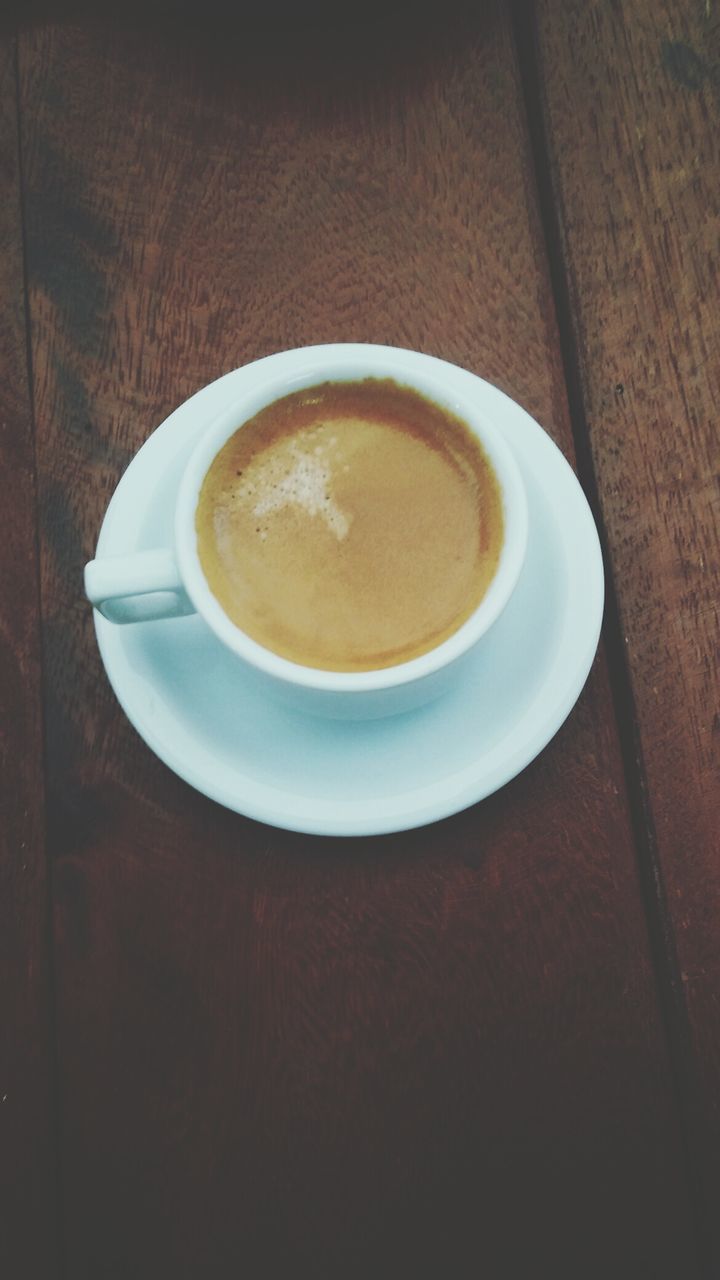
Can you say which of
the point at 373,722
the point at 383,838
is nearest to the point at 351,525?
the point at 373,722

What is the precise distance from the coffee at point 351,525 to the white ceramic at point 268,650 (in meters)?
0.01

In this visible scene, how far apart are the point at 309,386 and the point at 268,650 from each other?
232 mm

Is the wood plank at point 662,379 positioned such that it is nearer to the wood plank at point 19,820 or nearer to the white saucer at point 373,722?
the white saucer at point 373,722

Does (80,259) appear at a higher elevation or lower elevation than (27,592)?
higher

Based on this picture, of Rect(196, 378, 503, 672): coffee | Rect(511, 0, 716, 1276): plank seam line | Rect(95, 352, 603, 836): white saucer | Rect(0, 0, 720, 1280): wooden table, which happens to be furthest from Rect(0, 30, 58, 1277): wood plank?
Rect(511, 0, 716, 1276): plank seam line

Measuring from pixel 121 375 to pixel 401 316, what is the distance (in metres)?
0.28

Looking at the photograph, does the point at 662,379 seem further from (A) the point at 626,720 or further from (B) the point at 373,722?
(B) the point at 373,722

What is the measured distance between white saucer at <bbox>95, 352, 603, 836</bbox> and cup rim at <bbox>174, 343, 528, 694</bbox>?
75 millimetres

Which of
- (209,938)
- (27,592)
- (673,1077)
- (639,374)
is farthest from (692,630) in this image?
(27,592)

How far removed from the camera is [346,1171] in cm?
77

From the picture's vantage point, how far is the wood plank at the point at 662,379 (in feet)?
2.57

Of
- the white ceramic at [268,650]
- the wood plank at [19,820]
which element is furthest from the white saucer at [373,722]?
the wood plank at [19,820]

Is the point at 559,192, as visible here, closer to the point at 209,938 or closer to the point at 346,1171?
the point at 209,938

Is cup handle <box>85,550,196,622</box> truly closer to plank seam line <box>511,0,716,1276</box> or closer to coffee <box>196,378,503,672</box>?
coffee <box>196,378,503,672</box>
